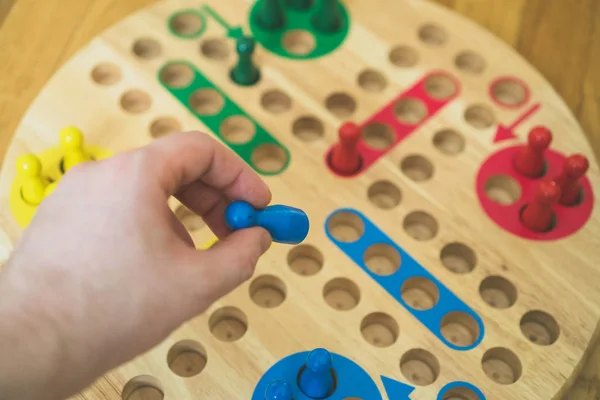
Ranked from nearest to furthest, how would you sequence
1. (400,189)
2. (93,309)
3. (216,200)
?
(93,309), (216,200), (400,189)

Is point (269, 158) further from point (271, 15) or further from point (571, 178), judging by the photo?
point (571, 178)

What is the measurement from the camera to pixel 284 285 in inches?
22.5

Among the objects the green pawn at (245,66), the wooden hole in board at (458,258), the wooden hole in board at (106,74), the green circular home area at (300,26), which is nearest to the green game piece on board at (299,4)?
the green circular home area at (300,26)

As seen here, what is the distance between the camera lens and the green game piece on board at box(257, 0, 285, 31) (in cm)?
71

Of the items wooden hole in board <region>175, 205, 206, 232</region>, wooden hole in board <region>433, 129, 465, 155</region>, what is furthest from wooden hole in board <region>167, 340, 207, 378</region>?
wooden hole in board <region>433, 129, 465, 155</region>

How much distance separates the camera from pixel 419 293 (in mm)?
599

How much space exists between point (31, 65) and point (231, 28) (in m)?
0.22

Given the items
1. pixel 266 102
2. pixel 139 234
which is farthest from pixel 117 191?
pixel 266 102

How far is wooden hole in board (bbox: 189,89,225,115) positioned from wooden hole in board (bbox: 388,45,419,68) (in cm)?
19

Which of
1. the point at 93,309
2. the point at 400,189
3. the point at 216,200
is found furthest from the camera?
the point at 400,189

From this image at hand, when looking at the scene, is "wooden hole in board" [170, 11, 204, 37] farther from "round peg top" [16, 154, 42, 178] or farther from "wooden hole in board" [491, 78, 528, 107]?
"wooden hole in board" [491, 78, 528, 107]

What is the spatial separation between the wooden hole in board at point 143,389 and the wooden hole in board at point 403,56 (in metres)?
0.41

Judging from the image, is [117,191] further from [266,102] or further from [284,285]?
[266,102]

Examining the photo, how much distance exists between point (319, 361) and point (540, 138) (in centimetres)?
29
